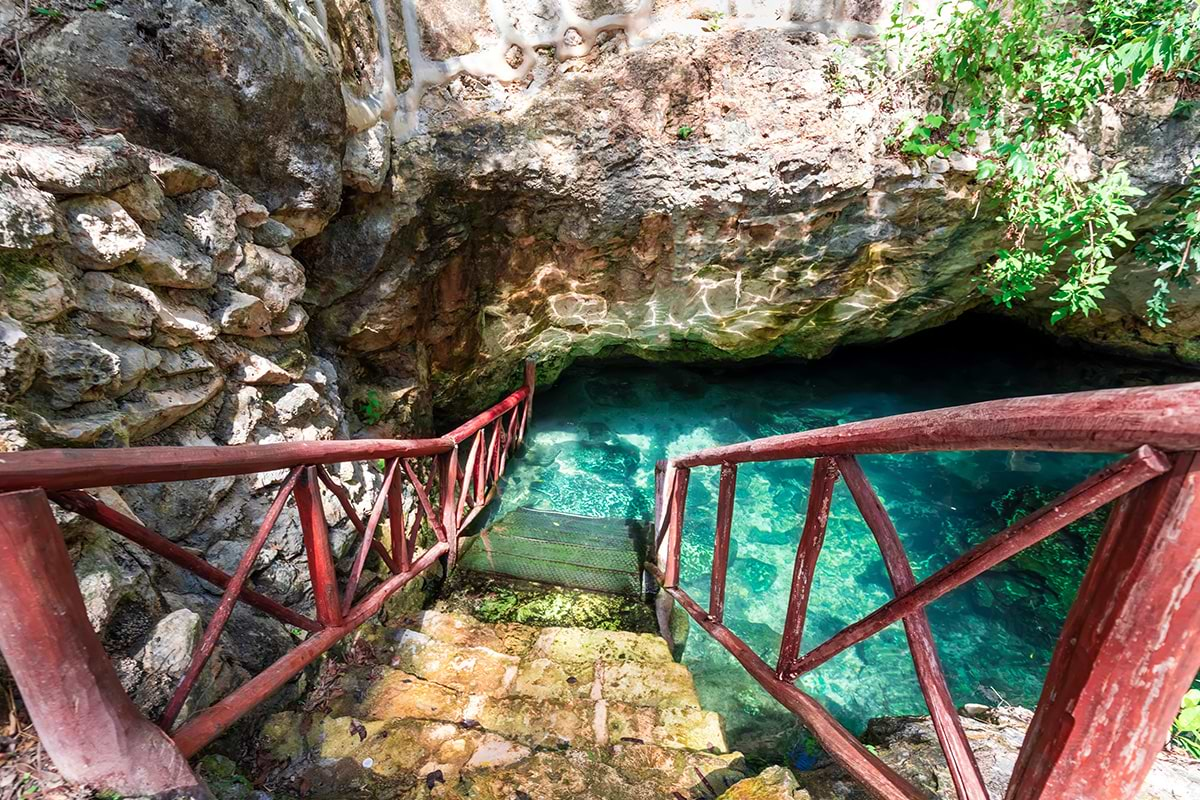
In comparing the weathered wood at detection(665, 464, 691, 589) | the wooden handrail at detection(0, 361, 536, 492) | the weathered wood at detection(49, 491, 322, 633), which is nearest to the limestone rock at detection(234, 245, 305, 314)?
the wooden handrail at detection(0, 361, 536, 492)

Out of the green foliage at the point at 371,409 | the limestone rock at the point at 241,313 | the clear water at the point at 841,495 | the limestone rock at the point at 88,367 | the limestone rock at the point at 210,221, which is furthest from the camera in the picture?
the green foliage at the point at 371,409

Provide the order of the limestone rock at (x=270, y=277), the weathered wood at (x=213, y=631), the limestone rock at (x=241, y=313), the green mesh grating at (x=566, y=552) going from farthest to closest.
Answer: the green mesh grating at (x=566, y=552)
the limestone rock at (x=270, y=277)
the limestone rock at (x=241, y=313)
the weathered wood at (x=213, y=631)

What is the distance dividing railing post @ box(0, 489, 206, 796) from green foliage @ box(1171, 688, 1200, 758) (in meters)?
2.57

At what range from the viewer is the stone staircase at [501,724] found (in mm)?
1767

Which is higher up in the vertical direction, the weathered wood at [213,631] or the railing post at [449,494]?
the weathered wood at [213,631]

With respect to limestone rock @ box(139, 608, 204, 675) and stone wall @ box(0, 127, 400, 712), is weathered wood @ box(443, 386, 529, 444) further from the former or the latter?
limestone rock @ box(139, 608, 204, 675)

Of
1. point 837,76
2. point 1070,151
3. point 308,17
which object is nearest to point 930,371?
point 1070,151

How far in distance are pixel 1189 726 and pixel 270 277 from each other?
4289 millimetres

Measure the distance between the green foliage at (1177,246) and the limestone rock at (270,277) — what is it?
6.27 metres

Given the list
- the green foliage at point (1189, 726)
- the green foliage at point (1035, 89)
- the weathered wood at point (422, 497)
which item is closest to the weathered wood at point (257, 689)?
the weathered wood at point (422, 497)

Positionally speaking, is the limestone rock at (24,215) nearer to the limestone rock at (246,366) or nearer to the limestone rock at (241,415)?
the limestone rock at (246,366)

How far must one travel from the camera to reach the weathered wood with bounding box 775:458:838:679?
1.37 metres

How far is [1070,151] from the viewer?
3430 millimetres

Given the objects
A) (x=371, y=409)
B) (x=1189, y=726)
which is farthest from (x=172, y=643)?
(x=1189, y=726)
